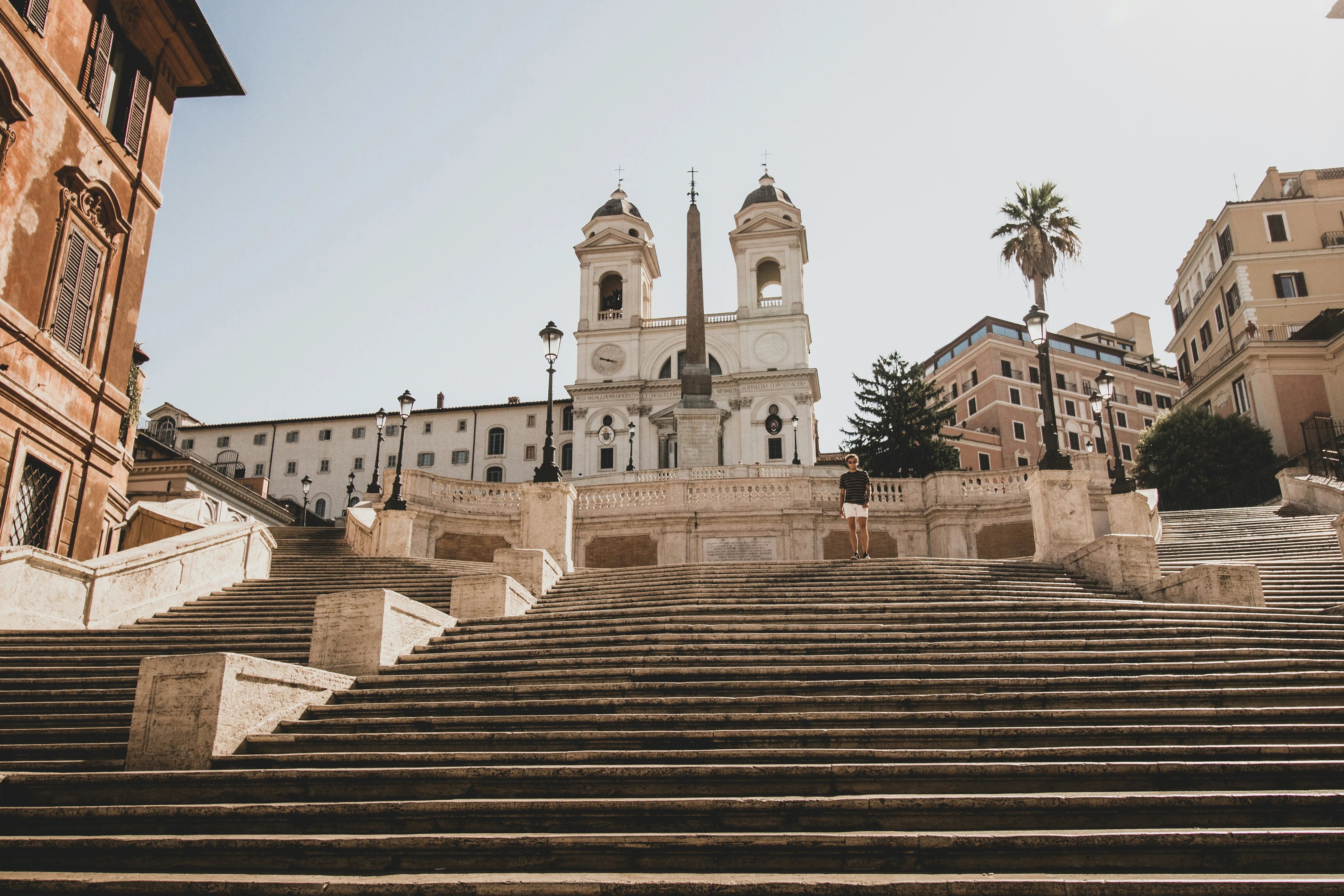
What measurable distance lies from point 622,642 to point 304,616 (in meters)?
5.14

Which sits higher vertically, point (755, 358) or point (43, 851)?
point (755, 358)

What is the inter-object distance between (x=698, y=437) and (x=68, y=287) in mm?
26486

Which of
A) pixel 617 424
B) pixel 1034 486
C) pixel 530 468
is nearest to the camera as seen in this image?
pixel 1034 486

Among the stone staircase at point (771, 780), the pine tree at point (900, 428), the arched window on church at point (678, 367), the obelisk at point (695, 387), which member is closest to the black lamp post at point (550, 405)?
the stone staircase at point (771, 780)

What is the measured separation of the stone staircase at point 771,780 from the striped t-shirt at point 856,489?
6.01 metres

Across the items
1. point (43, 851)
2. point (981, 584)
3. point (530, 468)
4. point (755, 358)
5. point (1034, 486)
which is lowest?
point (43, 851)

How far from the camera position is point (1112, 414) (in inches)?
1045

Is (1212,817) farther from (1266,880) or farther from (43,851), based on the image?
(43,851)

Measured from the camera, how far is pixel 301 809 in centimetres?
640

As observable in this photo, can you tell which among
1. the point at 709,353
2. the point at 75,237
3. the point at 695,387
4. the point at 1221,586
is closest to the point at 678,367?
the point at 709,353

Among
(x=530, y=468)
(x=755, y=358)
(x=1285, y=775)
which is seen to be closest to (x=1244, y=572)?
(x=1285, y=775)

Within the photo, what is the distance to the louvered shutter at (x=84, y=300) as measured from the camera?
1669cm

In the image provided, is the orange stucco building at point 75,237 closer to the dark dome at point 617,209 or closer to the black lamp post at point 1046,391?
the black lamp post at point 1046,391

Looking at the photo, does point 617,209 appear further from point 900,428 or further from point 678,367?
point 900,428
